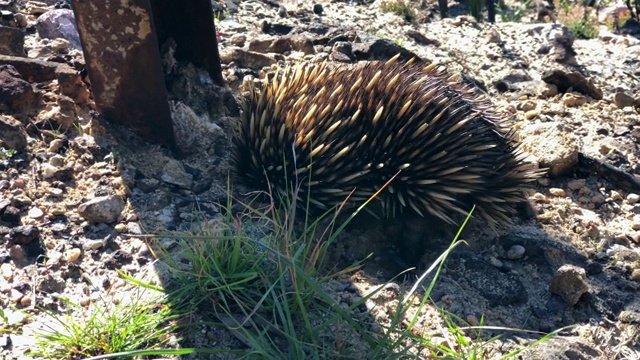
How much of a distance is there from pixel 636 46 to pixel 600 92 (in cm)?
130

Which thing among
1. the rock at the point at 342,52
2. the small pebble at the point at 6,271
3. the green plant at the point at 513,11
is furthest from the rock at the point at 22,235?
the green plant at the point at 513,11

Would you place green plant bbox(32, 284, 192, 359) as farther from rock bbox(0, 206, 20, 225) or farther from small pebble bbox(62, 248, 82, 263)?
rock bbox(0, 206, 20, 225)

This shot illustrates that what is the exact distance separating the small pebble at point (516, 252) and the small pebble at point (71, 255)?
80.7 inches

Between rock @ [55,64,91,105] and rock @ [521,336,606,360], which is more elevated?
rock @ [55,64,91,105]

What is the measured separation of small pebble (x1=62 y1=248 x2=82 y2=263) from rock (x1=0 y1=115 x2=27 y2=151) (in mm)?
743

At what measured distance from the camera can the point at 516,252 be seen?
11.6ft

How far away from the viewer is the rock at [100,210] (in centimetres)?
306

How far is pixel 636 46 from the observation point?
5906mm

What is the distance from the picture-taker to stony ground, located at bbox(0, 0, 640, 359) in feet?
9.34

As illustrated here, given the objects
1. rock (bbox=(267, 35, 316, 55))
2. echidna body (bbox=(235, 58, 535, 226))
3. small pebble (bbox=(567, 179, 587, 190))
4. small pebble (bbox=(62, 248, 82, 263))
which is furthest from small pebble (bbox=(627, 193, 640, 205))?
small pebble (bbox=(62, 248, 82, 263))

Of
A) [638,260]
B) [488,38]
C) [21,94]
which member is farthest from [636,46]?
[21,94]

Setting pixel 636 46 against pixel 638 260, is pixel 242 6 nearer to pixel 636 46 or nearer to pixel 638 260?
pixel 636 46

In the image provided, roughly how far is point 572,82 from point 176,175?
2.94 m

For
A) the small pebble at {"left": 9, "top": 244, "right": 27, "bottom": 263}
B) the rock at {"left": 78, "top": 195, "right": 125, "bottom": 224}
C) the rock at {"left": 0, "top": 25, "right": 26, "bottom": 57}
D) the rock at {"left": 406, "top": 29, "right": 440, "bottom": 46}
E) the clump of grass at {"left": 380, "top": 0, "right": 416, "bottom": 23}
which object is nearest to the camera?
the small pebble at {"left": 9, "top": 244, "right": 27, "bottom": 263}
